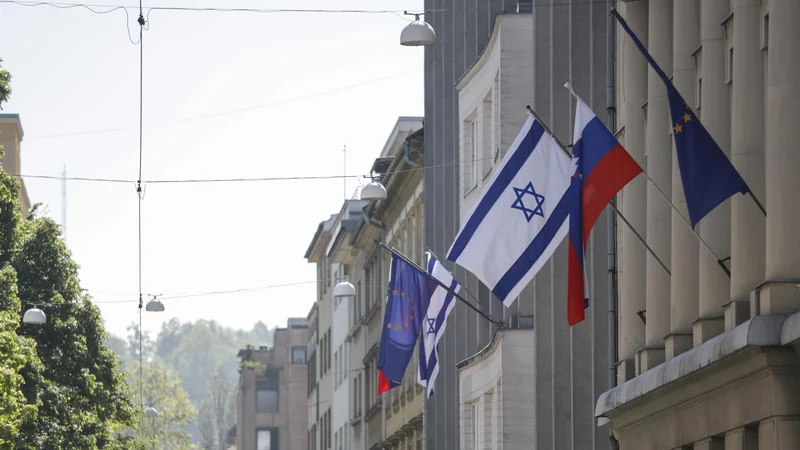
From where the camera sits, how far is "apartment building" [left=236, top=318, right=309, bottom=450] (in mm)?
133500

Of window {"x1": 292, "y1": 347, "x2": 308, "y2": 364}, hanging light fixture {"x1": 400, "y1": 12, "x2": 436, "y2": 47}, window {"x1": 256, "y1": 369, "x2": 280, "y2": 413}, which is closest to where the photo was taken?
hanging light fixture {"x1": 400, "y1": 12, "x2": 436, "y2": 47}

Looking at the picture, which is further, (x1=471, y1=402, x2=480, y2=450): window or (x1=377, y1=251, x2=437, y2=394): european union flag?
(x1=471, y1=402, x2=480, y2=450): window

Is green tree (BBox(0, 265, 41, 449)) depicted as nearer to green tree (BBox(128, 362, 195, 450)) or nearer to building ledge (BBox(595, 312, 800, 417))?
building ledge (BBox(595, 312, 800, 417))

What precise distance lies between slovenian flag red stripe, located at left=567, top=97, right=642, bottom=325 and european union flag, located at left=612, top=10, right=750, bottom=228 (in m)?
1.17

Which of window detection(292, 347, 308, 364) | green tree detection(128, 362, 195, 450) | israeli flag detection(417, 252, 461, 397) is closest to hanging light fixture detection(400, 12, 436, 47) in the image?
israeli flag detection(417, 252, 461, 397)

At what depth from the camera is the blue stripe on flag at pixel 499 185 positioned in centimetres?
2392

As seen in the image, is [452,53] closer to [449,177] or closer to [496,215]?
[449,177]

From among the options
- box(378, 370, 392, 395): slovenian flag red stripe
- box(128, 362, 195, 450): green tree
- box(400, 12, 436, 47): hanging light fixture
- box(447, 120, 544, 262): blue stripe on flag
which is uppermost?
box(128, 362, 195, 450): green tree

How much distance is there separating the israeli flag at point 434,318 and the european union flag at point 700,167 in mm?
14584

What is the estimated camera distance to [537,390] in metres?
31.7

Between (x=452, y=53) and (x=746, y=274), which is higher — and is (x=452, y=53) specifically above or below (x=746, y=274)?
above

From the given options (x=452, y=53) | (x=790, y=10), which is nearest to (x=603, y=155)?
(x=790, y=10)

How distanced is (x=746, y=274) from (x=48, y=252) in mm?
33509

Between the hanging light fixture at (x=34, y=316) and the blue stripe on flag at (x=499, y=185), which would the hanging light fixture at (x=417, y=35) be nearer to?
the blue stripe on flag at (x=499, y=185)
